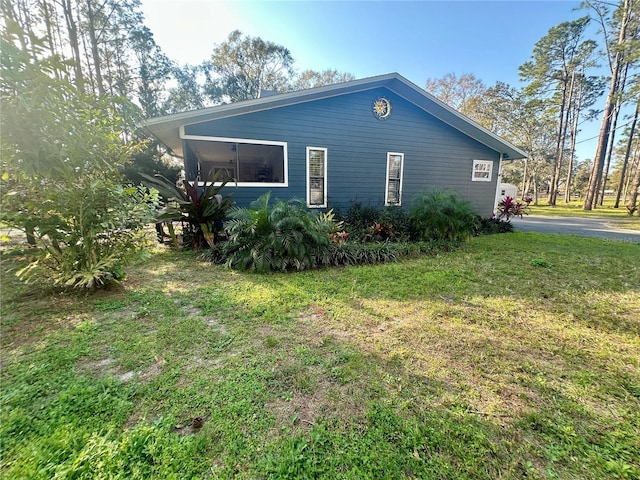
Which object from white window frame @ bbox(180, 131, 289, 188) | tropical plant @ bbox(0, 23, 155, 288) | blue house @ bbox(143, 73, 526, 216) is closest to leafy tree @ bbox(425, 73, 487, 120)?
blue house @ bbox(143, 73, 526, 216)

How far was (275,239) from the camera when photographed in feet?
14.4

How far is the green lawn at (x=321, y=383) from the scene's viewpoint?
1283mm

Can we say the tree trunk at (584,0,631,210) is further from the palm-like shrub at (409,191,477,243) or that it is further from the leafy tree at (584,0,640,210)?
the palm-like shrub at (409,191,477,243)

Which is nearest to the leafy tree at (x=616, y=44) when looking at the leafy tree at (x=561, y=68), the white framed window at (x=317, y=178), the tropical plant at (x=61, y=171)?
the leafy tree at (x=561, y=68)

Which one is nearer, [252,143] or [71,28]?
[252,143]

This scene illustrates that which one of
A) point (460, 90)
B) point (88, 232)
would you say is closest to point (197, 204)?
point (88, 232)

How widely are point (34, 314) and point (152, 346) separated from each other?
1727 mm

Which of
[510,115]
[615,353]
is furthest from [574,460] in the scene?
[510,115]

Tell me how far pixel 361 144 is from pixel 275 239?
474 centimetres

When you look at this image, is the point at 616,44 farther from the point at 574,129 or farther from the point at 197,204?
the point at 197,204

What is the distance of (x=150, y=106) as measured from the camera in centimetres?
1745

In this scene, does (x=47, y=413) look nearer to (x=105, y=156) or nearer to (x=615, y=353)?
(x=105, y=156)

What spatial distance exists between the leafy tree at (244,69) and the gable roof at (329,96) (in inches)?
597

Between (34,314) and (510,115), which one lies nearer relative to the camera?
(34,314)
